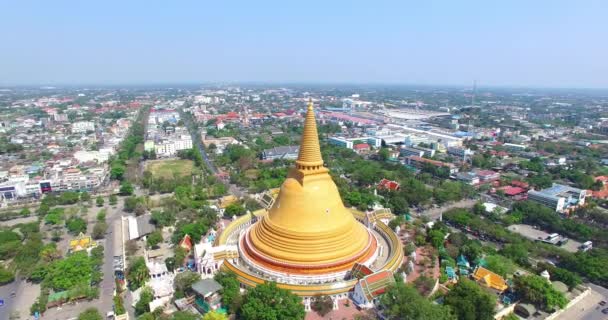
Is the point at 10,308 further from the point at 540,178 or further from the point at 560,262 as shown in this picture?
the point at 540,178

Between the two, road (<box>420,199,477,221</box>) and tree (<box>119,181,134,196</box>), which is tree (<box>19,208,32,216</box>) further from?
road (<box>420,199,477,221</box>)

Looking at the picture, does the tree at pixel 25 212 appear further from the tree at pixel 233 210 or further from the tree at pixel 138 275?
the tree at pixel 138 275

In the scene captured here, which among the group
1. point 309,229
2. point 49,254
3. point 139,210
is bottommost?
point 139,210

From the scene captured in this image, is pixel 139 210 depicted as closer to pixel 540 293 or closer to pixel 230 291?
pixel 230 291

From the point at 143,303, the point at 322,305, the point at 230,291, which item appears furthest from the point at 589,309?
the point at 143,303

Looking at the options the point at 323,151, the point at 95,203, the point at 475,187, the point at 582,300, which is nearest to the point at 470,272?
the point at 582,300

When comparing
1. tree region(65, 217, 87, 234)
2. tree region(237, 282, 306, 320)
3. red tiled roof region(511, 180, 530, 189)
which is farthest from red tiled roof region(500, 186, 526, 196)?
tree region(65, 217, 87, 234)

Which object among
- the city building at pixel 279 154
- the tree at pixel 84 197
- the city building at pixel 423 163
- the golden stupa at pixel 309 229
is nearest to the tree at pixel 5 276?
the golden stupa at pixel 309 229
